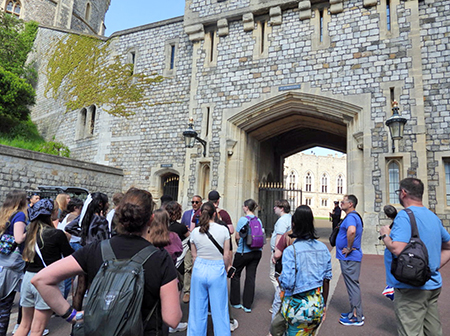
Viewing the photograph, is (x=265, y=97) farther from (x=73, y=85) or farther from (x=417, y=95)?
(x=73, y=85)

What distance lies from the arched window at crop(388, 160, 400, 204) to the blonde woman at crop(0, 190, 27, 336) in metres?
8.21

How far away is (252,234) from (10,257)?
270cm

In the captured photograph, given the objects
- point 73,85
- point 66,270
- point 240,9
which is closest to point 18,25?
point 73,85

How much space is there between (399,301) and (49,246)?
9.79 ft

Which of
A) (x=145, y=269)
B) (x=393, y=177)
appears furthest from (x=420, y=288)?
(x=393, y=177)

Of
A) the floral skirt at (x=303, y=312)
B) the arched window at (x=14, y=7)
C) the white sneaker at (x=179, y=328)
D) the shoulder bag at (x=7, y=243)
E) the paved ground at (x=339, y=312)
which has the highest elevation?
the arched window at (x=14, y=7)

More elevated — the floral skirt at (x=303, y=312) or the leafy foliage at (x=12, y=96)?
the leafy foliage at (x=12, y=96)

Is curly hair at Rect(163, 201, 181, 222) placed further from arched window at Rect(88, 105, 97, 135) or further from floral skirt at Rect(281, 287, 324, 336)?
arched window at Rect(88, 105, 97, 135)

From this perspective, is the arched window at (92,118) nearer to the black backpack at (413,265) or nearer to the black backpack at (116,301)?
the black backpack at (116,301)

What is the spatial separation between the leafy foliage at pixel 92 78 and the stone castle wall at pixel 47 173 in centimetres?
293

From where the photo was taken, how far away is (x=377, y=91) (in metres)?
8.74

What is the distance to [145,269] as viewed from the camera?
1.54m

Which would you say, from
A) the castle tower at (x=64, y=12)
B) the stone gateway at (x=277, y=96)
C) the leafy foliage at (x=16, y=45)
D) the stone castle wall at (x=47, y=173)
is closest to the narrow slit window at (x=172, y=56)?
the stone gateway at (x=277, y=96)

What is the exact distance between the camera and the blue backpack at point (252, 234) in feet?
12.9
